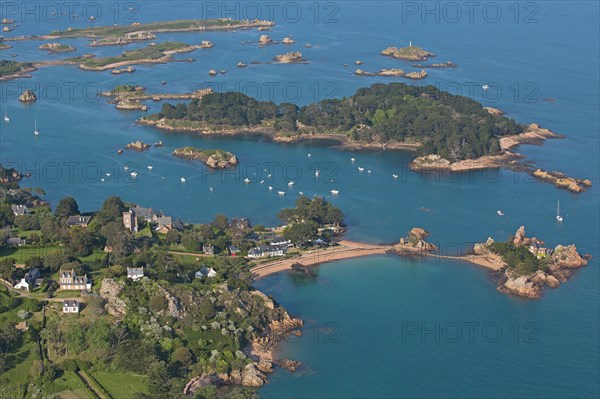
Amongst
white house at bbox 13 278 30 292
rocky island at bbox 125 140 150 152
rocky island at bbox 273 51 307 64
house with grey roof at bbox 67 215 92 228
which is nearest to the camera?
white house at bbox 13 278 30 292

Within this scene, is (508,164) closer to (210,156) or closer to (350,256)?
(210,156)

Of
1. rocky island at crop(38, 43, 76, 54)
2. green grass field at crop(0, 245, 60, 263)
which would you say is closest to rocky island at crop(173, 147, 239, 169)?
green grass field at crop(0, 245, 60, 263)

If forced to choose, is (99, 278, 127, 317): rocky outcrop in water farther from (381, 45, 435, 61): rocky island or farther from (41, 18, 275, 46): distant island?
(41, 18, 275, 46): distant island

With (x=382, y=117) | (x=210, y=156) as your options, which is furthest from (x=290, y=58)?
(x=210, y=156)

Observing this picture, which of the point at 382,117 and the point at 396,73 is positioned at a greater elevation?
the point at 396,73

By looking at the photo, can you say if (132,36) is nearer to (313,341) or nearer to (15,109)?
(15,109)

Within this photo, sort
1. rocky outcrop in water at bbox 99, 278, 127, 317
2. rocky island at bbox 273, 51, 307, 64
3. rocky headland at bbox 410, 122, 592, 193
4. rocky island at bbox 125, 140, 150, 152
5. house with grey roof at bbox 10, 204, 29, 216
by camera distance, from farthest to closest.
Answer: rocky island at bbox 273, 51, 307, 64
rocky island at bbox 125, 140, 150, 152
rocky headland at bbox 410, 122, 592, 193
house with grey roof at bbox 10, 204, 29, 216
rocky outcrop in water at bbox 99, 278, 127, 317
